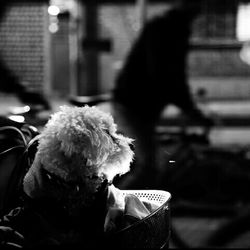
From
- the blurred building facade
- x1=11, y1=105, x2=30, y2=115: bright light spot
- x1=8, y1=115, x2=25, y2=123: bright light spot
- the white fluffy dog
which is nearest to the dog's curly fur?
the white fluffy dog

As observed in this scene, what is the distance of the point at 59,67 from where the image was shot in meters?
4.90

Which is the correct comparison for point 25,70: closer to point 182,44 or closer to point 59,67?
point 59,67

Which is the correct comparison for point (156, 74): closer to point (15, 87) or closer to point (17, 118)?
point (15, 87)

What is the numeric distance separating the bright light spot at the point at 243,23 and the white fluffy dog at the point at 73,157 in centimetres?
325

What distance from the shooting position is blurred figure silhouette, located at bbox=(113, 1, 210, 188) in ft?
15.7

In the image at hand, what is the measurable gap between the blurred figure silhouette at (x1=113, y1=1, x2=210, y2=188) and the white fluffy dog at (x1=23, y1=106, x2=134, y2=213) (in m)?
2.90

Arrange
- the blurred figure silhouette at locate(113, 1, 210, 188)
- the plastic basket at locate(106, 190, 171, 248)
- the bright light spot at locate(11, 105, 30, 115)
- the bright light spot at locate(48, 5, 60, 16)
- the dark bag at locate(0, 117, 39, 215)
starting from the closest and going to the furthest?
the plastic basket at locate(106, 190, 171, 248), the dark bag at locate(0, 117, 39, 215), the bright light spot at locate(11, 105, 30, 115), the blurred figure silhouette at locate(113, 1, 210, 188), the bright light spot at locate(48, 5, 60, 16)

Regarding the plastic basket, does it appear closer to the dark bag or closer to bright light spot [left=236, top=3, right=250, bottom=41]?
the dark bag

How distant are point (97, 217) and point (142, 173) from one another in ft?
11.1

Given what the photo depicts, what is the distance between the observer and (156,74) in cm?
484

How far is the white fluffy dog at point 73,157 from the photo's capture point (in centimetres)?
182

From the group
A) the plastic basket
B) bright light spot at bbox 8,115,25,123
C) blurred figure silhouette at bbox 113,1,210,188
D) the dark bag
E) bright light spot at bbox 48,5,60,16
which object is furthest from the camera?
bright light spot at bbox 48,5,60,16

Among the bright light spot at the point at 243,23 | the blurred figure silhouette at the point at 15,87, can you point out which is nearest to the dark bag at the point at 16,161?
the blurred figure silhouette at the point at 15,87

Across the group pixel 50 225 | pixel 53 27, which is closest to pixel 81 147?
pixel 50 225
